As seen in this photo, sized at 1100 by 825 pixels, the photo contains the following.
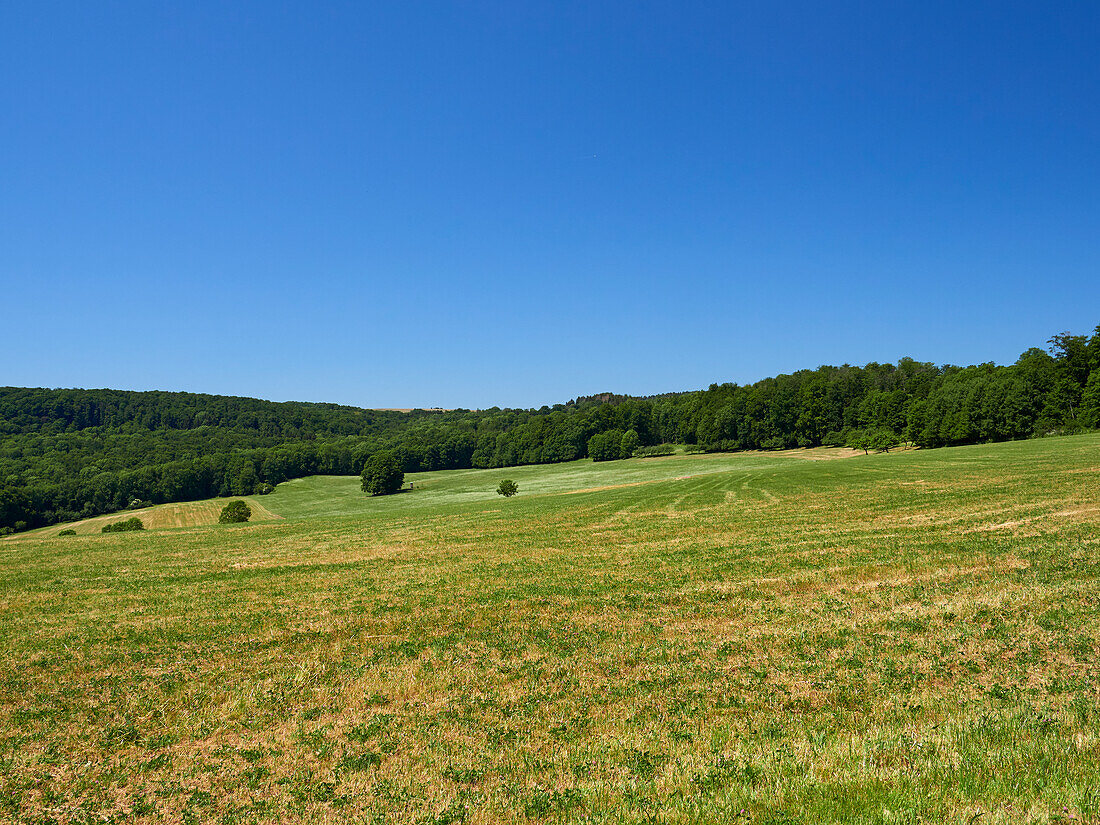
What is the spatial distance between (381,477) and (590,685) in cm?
9706

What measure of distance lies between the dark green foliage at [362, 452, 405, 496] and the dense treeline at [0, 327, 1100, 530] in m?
5.19

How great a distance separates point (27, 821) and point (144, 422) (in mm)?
223326

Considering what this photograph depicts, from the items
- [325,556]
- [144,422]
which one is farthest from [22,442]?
[325,556]

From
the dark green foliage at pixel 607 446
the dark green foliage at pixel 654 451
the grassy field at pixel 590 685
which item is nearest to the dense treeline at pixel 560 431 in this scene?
the dark green foliage at pixel 607 446

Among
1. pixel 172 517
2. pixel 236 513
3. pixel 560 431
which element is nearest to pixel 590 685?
pixel 236 513

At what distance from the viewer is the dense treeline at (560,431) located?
85.2 meters

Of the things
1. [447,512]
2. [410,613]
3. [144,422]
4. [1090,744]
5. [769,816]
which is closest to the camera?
[769,816]

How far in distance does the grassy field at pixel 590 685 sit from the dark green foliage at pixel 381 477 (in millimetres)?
80430

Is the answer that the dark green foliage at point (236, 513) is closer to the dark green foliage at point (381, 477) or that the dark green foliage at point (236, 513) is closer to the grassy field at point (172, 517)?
the grassy field at point (172, 517)

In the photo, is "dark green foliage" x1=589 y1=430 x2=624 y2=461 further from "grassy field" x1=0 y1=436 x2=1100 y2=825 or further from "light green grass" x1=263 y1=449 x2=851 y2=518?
"grassy field" x1=0 y1=436 x2=1100 y2=825

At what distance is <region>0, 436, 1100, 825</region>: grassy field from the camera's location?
19.9ft

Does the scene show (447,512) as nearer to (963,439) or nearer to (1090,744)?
(1090,744)

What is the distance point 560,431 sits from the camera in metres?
144

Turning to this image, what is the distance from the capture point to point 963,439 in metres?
86.8
